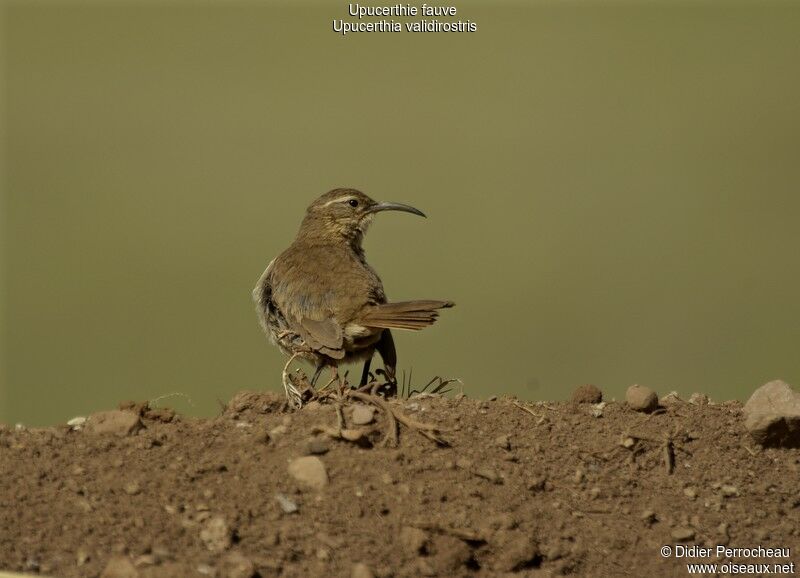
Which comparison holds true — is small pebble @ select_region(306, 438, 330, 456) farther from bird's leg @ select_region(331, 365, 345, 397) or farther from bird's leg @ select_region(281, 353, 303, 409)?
bird's leg @ select_region(281, 353, 303, 409)

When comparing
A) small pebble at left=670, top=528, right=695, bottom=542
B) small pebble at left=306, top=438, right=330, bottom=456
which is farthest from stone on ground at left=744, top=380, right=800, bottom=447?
small pebble at left=306, top=438, right=330, bottom=456

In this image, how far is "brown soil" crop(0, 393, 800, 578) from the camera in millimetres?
4418

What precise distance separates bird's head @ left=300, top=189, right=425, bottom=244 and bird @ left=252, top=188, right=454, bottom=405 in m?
0.19

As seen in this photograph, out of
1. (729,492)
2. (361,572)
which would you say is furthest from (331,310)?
(361,572)

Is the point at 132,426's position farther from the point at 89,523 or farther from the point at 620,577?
the point at 620,577

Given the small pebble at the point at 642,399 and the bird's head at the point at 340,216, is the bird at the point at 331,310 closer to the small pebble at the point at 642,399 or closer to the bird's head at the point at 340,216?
the bird's head at the point at 340,216

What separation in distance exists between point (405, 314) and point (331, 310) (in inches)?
29.5

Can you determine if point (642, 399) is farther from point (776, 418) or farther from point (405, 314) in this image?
point (405, 314)

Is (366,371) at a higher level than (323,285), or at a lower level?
lower

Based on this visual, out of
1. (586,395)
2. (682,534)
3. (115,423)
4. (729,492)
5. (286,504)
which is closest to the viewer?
(286,504)

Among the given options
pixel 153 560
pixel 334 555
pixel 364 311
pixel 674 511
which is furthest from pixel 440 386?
pixel 153 560

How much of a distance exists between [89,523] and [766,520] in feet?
10.3

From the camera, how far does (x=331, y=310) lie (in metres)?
7.02

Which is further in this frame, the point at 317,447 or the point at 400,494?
the point at 317,447
